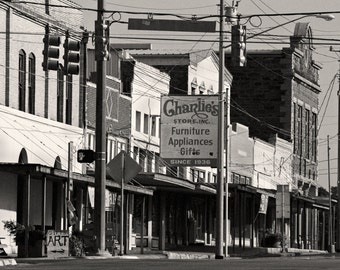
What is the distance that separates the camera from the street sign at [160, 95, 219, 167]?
171 feet

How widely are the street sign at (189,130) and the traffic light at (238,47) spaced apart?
17.0 meters

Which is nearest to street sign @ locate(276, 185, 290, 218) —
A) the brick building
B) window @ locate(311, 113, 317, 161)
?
the brick building

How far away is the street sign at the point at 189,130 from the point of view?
52.1m

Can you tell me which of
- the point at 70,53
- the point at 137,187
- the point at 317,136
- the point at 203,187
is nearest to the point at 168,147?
the point at 137,187

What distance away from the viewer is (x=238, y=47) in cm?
3447

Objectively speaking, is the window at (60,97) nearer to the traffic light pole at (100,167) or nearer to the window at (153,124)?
the window at (153,124)

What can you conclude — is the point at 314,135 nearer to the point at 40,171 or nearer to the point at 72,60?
the point at 40,171

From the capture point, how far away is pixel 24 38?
165 ft

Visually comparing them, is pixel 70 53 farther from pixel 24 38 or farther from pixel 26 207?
pixel 24 38

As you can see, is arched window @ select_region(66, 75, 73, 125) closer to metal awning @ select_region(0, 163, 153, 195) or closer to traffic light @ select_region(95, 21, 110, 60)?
metal awning @ select_region(0, 163, 153, 195)

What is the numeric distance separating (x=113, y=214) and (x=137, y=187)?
226 inches

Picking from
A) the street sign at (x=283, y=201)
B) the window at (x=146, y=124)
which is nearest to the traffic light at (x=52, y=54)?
the window at (x=146, y=124)

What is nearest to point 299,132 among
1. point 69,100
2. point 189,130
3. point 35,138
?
point 69,100

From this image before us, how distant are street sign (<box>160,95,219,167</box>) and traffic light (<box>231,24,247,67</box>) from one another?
55.9 ft
